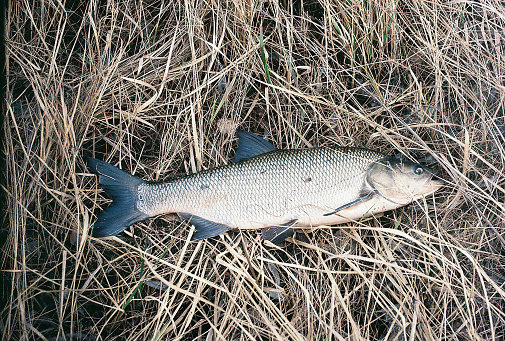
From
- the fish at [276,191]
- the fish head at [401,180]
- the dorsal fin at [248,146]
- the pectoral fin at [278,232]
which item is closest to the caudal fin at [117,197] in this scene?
the fish at [276,191]

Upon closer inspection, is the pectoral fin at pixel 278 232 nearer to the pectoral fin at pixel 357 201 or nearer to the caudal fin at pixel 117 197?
the pectoral fin at pixel 357 201

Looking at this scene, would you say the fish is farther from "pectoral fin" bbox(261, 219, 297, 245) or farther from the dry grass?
the dry grass

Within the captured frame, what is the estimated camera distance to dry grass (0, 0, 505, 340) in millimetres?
2562

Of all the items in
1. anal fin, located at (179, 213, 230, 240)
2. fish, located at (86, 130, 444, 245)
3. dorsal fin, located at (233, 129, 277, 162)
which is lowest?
anal fin, located at (179, 213, 230, 240)

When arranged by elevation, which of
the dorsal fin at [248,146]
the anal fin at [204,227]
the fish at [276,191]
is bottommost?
the anal fin at [204,227]

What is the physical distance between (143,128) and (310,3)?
5.45 feet

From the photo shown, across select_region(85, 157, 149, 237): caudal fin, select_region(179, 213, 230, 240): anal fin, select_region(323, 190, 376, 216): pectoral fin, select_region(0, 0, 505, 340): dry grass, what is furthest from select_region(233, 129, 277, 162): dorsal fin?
select_region(85, 157, 149, 237): caudal fin

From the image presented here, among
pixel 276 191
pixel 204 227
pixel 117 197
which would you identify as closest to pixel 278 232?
pixel 276 191

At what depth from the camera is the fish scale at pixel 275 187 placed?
2.52 meters

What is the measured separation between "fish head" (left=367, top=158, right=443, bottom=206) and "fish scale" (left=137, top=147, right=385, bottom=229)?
73 millimetres

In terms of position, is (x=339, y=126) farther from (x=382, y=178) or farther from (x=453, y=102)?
(x=453, y=102)

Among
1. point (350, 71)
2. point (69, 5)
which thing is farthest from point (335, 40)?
point (69, 5)

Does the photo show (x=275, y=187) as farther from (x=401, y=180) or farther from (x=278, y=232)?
(x=401, y=180)

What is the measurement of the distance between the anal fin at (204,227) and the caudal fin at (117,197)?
1.08 ft
